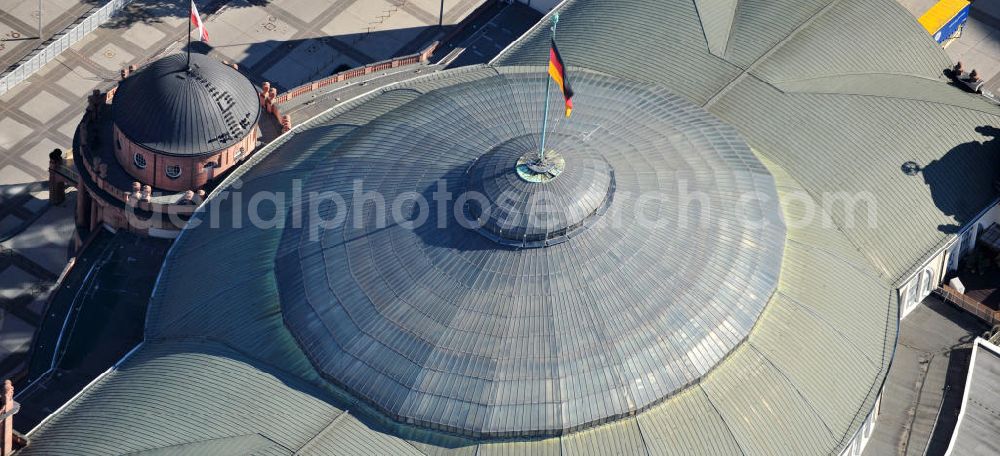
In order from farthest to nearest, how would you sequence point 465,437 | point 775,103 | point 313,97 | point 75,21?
point 75,21
point 313,97
point 775,103
point 465,437

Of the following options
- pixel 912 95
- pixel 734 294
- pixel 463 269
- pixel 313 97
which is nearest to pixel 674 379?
pixel 734 294

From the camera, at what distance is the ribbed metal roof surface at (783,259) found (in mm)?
120062

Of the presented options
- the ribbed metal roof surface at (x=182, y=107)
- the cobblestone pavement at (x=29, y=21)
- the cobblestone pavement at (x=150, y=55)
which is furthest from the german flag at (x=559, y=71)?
the cobblestone pavement at (x=29, y=21)

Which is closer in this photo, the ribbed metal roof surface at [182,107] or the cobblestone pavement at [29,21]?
the ribbed metal roof surface at [182,107]

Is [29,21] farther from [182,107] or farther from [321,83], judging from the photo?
[182,107]

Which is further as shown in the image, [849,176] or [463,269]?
[849,176]

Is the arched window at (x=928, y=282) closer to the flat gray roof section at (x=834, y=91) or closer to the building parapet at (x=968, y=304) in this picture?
the building parapet at (x=968, y=304)

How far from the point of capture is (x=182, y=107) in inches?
5310

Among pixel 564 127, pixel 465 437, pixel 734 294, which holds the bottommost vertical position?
pixel 465 437

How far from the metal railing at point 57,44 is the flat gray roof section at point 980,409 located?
9513 centimetres

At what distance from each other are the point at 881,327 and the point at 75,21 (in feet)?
302

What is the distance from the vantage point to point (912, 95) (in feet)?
477

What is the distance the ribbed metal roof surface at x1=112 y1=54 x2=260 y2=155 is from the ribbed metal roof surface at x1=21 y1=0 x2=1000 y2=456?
192 inches

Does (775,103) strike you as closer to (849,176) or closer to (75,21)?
(849,176)
